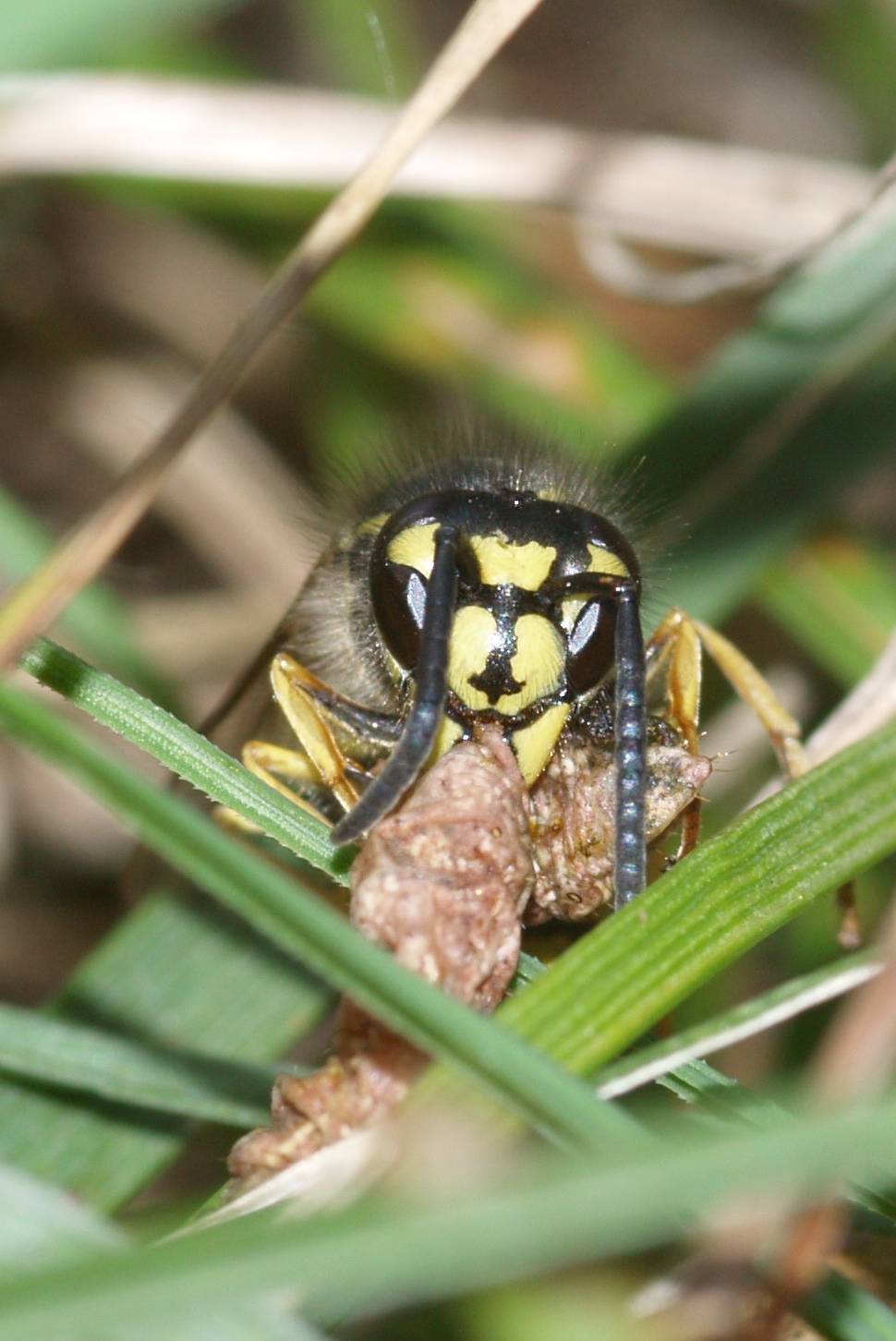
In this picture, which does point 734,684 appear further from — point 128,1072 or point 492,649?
point 128,1072

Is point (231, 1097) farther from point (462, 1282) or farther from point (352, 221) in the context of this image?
point (352, 221)

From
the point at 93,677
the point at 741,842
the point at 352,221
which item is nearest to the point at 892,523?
the point at 352,221

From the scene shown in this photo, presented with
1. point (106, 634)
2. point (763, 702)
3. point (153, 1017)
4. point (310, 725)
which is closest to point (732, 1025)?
point (310, 725)

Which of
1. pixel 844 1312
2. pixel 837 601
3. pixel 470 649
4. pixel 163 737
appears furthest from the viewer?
pixel 837 601

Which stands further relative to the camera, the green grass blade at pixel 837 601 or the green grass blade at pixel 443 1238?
the green grass blade at pixel 837 601

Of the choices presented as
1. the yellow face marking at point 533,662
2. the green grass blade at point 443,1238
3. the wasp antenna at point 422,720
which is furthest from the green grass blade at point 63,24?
the green grass blade at point 443,1238

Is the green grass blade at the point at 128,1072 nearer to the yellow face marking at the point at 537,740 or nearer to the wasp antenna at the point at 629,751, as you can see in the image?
the yellow face marking at the point at 537,740
